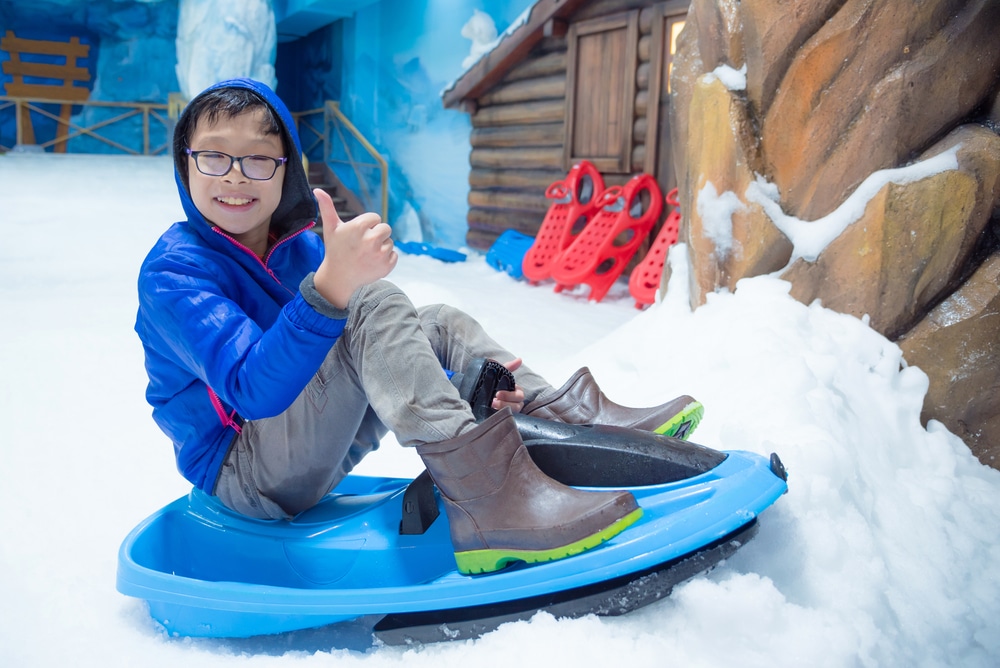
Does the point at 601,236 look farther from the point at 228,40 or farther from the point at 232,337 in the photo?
the point at 228,40

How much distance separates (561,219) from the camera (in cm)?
564

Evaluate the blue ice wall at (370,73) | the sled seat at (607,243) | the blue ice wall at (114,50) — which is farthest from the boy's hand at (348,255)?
the blue ice wall at (114,50)

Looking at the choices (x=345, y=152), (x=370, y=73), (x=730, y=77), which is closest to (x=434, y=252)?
(x=370, y=73)

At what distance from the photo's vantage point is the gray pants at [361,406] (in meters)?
1.17

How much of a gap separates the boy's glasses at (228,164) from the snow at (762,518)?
78 cm

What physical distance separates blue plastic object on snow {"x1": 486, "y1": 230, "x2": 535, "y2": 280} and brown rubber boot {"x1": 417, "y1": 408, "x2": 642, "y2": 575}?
4.56m

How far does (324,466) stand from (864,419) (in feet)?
4.21

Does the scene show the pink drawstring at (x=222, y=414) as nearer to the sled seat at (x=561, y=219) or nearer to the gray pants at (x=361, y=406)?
the gray pants at (x=361, y=406)

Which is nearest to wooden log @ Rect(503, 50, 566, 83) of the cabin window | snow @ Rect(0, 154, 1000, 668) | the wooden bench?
the cabin window

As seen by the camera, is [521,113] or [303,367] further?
[521,113]

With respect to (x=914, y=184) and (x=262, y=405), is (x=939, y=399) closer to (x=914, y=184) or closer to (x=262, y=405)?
(x=914, y=184)

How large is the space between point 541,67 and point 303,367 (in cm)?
568

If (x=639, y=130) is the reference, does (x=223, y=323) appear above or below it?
below

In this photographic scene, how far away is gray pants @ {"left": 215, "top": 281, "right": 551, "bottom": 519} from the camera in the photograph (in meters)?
1.17
